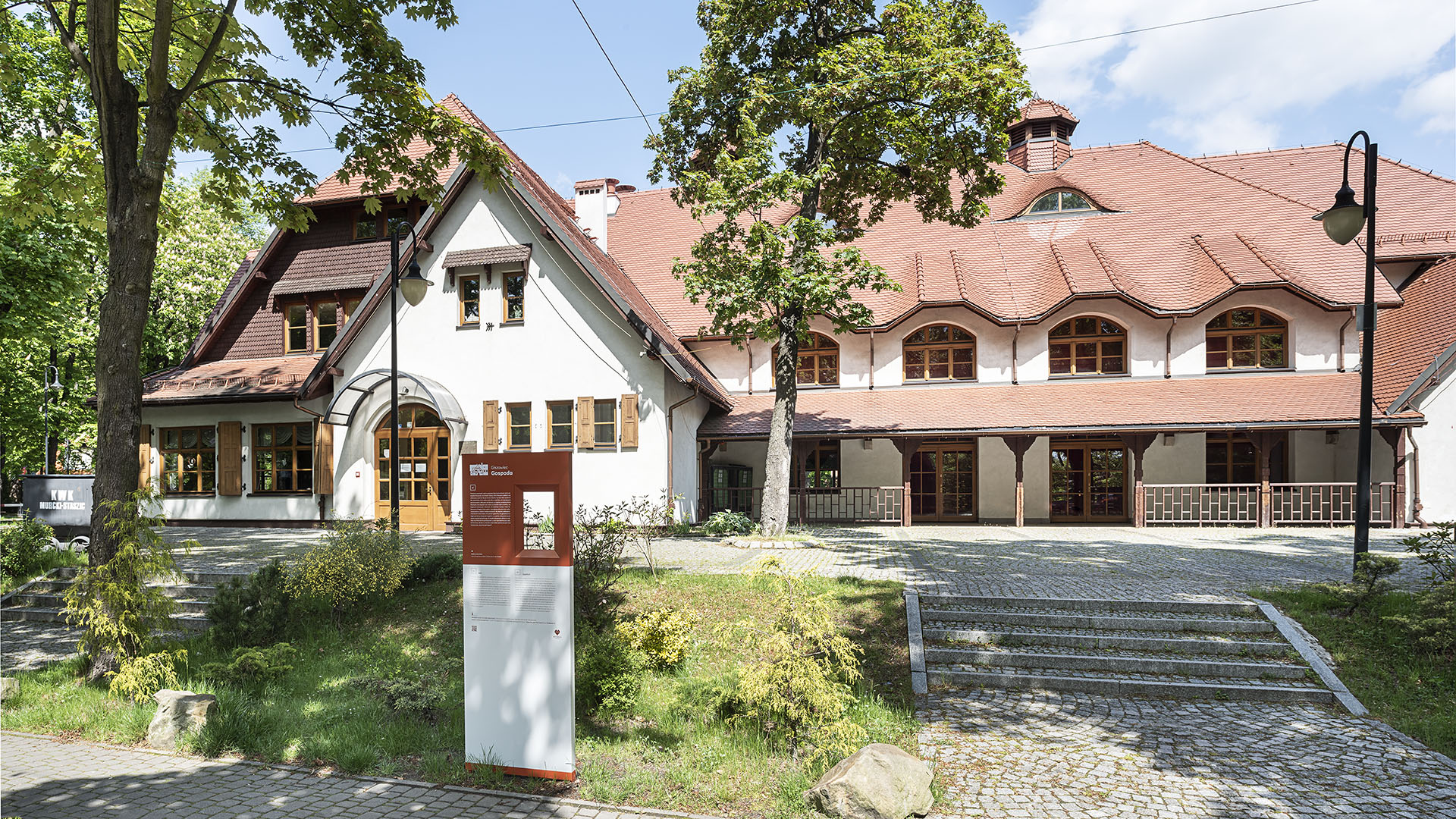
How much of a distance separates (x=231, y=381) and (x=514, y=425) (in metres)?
7.49

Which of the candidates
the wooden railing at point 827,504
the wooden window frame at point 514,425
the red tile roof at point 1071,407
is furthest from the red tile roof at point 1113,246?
the wooden window frame at point 514,425

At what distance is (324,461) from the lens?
18609 mm

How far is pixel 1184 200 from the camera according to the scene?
2298cm

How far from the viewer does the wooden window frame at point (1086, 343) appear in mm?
20234

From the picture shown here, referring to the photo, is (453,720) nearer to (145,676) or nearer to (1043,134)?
(145,676)

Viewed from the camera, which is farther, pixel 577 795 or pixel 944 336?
pixel 944 336

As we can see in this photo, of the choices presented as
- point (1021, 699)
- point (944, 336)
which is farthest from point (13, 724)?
point (944, 336)

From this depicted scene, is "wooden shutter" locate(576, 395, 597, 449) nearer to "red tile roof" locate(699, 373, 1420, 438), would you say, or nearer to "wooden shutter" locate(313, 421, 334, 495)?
"red tile roof" locate(699, 373, 1420, 438)

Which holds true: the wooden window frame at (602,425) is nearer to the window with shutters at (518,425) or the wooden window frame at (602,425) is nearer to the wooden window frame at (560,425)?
the wooden window frame at (560,425)

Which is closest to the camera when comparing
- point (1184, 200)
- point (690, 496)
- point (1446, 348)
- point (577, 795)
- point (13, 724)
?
point (577, 795)

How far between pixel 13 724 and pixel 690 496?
43.2 feet

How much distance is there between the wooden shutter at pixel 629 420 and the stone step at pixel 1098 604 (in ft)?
30.7

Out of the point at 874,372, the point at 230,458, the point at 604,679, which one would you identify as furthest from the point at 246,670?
the point at 874,372

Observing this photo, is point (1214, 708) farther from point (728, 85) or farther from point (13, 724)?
point (728, 85)
